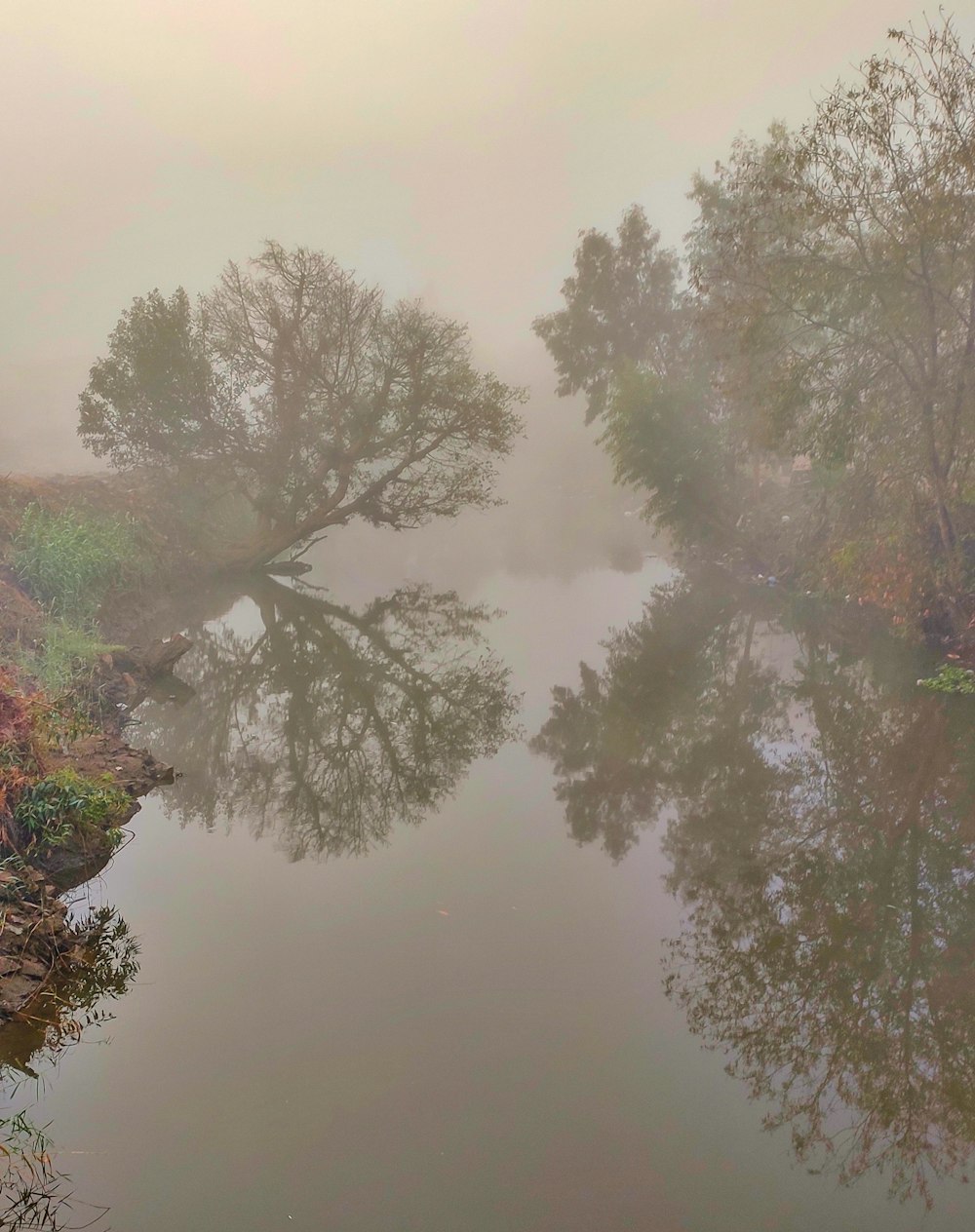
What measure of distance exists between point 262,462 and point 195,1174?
20.3m

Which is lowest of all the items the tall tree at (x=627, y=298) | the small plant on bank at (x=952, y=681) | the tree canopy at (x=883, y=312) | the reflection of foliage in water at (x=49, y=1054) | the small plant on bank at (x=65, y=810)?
the reflection of foliage in water at (x=49, y=1054)

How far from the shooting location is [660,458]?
22.0m

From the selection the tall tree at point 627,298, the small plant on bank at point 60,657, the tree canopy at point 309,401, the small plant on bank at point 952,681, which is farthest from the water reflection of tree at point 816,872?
the tall tree at point 627,298

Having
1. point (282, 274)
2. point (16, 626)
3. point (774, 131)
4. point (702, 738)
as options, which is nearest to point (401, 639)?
point (16, 626)

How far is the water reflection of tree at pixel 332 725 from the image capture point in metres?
8.04

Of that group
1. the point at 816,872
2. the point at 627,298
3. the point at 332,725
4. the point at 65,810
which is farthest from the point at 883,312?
the point at 627,298

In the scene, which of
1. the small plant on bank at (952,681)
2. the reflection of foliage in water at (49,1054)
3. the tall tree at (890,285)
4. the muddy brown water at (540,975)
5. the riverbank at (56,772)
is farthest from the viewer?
the tall tree at (890,285)

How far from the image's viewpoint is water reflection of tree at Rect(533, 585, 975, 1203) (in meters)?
4.18

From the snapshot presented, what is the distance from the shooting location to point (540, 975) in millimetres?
5148

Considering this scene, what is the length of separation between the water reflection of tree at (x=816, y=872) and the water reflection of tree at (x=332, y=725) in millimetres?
1366

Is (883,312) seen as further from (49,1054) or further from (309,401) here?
(309,401)

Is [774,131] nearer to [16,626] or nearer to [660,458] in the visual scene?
[660,458]

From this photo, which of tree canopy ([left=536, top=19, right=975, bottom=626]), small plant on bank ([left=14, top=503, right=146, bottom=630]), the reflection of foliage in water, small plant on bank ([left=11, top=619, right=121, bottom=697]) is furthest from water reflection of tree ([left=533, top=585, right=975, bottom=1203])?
small plant on bank ([left=14, top=503, right=146, bottom=630])

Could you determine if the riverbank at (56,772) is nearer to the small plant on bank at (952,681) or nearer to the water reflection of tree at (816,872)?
the water reflection of tree at (816,872)
